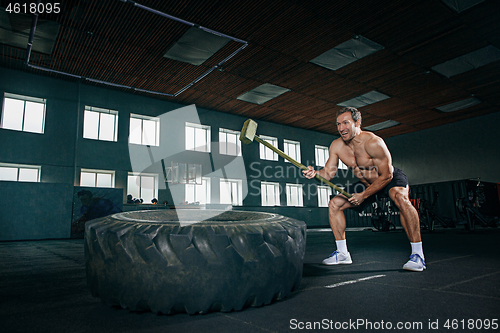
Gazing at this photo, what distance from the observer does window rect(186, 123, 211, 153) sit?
9952mm

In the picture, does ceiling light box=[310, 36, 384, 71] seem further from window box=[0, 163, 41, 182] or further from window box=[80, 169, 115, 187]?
window box=[0, 163, 41, 182]

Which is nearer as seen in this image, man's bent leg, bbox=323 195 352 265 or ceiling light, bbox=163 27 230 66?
man's bent leg, bbox=323 195 352 265

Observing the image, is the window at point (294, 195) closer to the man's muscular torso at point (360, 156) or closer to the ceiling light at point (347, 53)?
the ceiling light at point (347, 53)

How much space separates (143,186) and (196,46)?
4.52 metres

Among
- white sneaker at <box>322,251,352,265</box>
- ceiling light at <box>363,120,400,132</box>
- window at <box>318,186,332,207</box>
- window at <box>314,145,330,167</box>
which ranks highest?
ceiling light at <box>363,120,400,132</box>

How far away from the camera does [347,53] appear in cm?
678

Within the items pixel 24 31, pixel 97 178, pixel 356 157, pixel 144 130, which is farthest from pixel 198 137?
pixel 356 157

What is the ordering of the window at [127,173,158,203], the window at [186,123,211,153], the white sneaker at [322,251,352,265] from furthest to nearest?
the window at [186,123,211,153] < the window at [127,173,158,203] < the white sneaker at [322,251,352,265]

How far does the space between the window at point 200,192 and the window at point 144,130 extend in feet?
6.01

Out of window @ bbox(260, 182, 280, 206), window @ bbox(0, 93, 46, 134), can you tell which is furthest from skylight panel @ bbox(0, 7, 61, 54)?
window @ bbox(260, 182, 280, 206)

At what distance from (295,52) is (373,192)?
5346 millimetres

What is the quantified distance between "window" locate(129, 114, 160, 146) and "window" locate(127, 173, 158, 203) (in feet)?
3.43

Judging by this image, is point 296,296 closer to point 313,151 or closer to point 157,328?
point 157,328

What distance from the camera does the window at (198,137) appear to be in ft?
32.6
